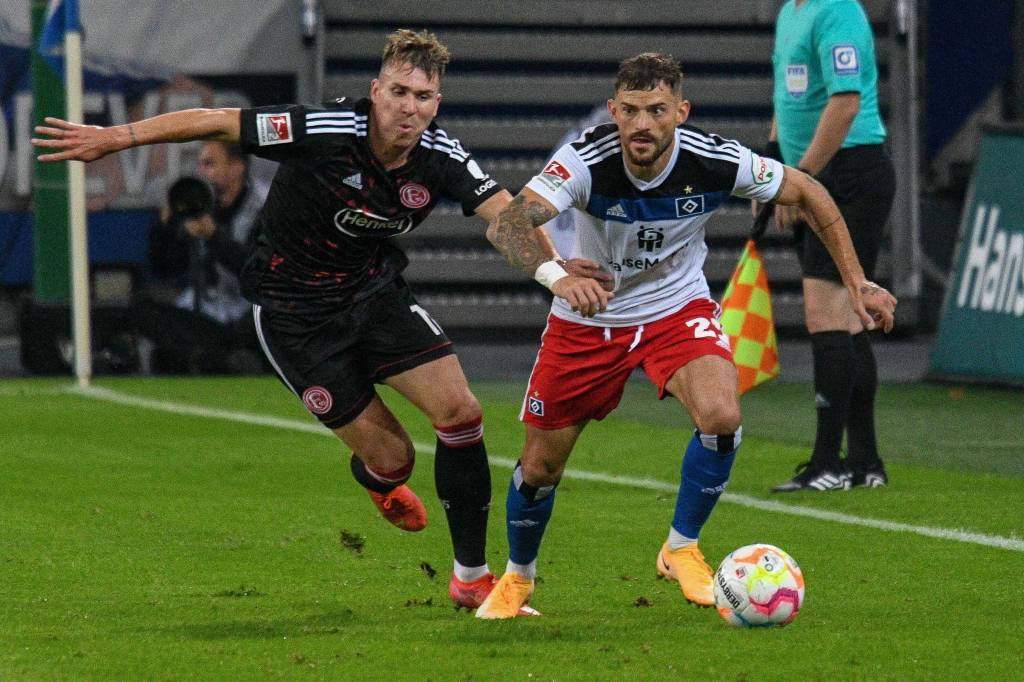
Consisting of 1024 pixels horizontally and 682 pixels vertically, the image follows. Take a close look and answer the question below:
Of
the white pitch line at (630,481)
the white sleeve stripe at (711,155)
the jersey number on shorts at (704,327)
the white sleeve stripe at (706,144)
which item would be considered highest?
the white sleeve stripe at (706,144)

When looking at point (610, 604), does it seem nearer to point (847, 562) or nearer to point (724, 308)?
point (847, 562)

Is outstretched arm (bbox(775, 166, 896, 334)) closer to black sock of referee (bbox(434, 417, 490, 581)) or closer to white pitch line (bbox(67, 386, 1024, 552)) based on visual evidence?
black sock of referee (bbox(434, 417, 490, 581))

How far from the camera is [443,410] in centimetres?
561

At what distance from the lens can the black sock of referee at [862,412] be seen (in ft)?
25.5

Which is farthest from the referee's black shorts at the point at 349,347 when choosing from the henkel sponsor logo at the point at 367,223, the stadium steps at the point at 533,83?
the stadium steps at the point at 533,83

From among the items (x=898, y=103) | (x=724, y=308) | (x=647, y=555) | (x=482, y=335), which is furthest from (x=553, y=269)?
(x=898, y=103)

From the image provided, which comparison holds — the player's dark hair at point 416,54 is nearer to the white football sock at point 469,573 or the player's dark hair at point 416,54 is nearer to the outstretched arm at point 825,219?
the outstretched arm at point 825,219

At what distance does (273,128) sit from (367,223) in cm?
45

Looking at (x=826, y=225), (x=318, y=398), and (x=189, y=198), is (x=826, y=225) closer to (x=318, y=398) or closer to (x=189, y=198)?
(x=318, y=398)

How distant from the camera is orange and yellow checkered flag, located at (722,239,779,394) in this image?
8.45m

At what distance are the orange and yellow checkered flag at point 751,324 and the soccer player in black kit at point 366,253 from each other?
2.65 metres

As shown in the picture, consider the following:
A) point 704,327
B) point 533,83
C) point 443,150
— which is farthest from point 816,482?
point 533,83

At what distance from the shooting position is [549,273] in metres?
5.11

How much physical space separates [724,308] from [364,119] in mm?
3440
